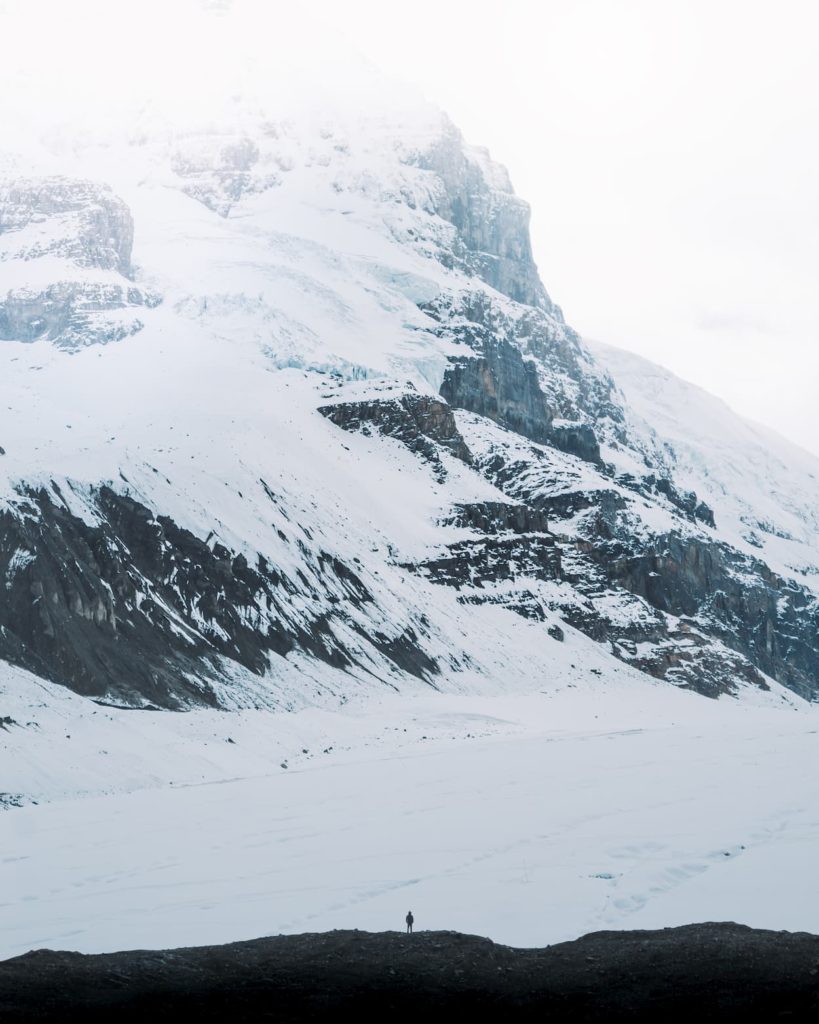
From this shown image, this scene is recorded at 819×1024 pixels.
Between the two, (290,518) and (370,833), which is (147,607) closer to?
(290,518)

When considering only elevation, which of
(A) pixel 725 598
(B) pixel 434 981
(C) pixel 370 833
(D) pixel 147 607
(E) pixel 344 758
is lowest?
(E) pixel 344 758

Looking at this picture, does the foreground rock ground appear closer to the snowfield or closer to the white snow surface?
the snowfield

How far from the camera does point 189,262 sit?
19962 centimetres

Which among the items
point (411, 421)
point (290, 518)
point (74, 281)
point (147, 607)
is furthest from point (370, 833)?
point (74, 281)

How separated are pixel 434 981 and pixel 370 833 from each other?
50.1ft

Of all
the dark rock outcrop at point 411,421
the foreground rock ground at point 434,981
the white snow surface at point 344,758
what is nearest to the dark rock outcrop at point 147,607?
the white snow surface at point 344,758

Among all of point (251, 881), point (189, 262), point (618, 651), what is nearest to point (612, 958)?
point (251, 881)

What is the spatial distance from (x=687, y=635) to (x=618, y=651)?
14.0 m

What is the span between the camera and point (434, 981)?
1680cm

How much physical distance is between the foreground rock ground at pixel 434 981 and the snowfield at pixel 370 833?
2819 millimetres

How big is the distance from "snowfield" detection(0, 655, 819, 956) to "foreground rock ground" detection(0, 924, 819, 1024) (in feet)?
9.25

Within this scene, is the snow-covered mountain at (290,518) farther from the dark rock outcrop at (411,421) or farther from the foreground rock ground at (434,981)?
the foreground rock ground at (434,981)

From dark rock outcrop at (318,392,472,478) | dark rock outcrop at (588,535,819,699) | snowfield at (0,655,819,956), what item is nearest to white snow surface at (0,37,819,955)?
snowfield at (0,655,819,956)

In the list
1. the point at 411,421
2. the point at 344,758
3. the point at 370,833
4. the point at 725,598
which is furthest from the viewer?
the point at 725,598
